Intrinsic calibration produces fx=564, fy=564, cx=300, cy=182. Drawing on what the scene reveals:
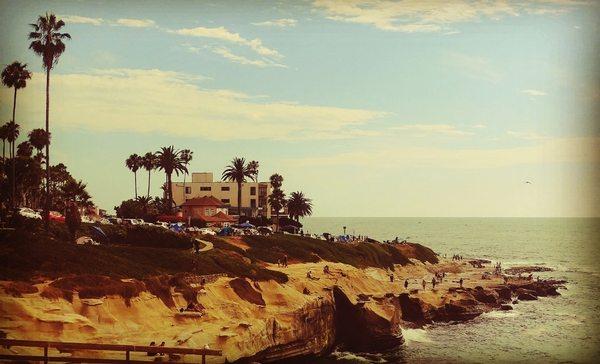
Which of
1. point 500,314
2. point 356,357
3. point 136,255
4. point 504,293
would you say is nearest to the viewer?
point 136,255

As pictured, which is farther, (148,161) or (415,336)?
(148,161)

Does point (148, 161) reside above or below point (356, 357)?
above

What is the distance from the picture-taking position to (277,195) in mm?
124812

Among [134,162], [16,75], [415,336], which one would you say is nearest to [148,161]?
[134,162]

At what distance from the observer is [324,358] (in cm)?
5012

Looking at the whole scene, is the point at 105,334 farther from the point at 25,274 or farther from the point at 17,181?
the point at 17,181

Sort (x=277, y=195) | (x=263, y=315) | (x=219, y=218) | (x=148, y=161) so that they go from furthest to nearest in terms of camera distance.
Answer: (x=148, y=161) < (x=277, y=195) < (x=219, y=218) < (x=263, y=315)

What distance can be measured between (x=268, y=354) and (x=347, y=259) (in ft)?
152

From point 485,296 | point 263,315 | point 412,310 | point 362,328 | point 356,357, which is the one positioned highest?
point 263,315

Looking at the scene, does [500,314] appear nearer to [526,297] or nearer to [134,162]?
[526,297]

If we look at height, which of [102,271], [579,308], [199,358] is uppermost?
[102,271]

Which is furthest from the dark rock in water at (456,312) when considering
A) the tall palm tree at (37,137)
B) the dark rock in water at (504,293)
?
the tall palm tree at (37,137)

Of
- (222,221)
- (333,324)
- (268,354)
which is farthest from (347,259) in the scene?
(268,354)

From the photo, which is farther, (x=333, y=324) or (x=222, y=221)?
(x=222, y=221)
